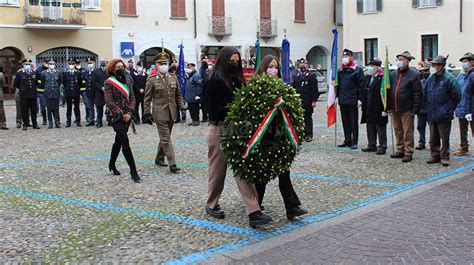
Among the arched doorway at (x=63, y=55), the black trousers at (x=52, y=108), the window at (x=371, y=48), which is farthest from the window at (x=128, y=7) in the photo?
the black trousers at (x=52, y=108)

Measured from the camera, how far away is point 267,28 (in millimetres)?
37344

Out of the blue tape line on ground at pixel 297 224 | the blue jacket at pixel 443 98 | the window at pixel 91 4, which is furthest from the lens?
the window at pixel 91 4

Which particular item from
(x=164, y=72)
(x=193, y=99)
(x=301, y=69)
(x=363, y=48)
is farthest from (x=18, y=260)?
(x=363, y=48)

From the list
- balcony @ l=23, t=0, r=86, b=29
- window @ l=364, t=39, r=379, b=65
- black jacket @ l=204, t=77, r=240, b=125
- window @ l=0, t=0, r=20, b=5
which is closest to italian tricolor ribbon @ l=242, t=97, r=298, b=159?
black jacket @ l=204, t=77, r=240, b=125

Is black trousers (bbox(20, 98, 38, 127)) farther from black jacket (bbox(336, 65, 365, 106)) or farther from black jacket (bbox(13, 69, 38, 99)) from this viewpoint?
black jacket (bbox(336, 65, 365, 106))

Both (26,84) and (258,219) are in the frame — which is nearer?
(258,219)

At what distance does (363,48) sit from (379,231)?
30.5 metres

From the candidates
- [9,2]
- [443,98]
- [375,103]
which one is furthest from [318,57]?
[443,98]

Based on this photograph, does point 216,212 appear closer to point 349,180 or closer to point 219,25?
point 349,180

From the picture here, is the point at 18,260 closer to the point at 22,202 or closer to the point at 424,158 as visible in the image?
the point at 22,202

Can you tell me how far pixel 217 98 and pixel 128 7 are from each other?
27.0 metres

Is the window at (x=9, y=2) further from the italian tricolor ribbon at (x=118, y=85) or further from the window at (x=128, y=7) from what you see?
the italian tricolor ribbon at (x=118, y=85)

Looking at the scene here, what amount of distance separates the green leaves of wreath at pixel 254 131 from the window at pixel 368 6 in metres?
29.5

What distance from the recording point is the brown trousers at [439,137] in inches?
390
